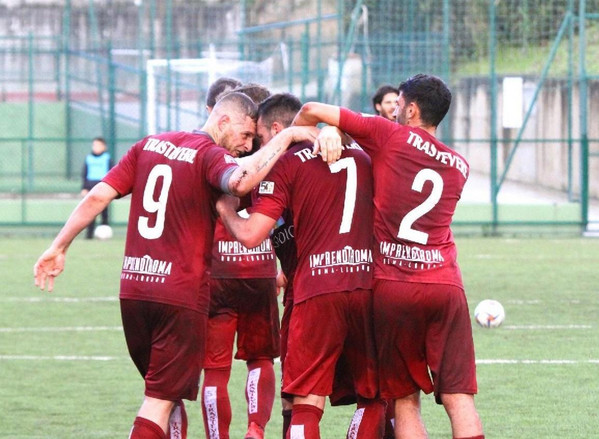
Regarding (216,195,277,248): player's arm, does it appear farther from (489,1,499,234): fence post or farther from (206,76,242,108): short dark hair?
(489,1,499,234): fence post

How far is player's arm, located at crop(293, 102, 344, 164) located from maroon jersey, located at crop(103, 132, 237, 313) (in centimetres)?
44

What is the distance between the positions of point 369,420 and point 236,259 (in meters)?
1.51

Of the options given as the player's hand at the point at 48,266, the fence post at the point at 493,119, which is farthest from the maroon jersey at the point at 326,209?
the fence post at the point at 493,119

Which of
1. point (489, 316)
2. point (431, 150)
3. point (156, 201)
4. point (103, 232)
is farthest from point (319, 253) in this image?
point (103, 232)

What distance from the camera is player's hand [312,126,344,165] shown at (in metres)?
6.27

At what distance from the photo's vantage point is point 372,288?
6.50 meters

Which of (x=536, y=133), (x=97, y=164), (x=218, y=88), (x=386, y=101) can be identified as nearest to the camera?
(x=218, y=88)

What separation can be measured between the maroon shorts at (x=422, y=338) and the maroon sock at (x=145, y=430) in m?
1.16

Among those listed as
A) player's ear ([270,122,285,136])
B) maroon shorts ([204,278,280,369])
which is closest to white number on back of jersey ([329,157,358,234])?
player's ear ([270,122,285,136])

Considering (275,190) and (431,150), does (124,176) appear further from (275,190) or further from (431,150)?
(431,150)

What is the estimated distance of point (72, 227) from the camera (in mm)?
6602

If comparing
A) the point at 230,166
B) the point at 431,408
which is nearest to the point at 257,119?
the point at 230,166

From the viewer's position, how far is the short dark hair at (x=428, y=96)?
21.3ft

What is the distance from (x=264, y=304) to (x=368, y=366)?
130 cm
